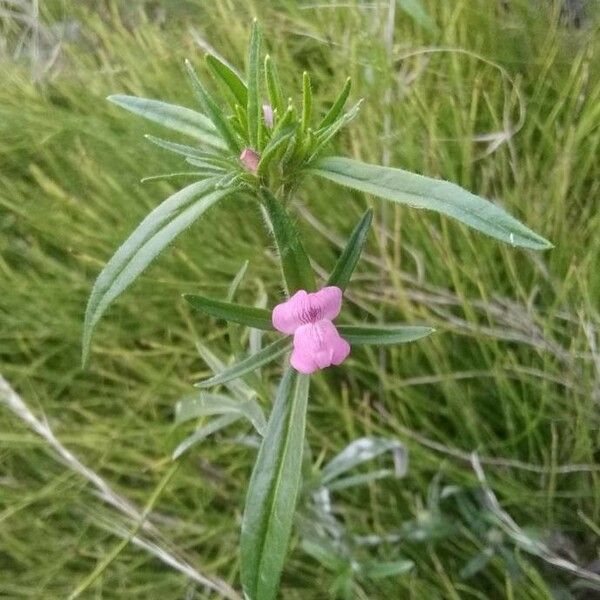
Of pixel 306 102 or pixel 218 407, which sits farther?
pixel 218 407

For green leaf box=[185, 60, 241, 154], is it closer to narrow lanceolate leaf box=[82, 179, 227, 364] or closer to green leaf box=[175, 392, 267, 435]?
narrow lanceolate leaf box=[82, 179, 227, 364]

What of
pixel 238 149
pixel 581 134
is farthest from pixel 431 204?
pixel 581 134

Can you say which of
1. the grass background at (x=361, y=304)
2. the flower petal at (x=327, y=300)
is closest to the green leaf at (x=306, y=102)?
the flower petal at (x=327, y=300)

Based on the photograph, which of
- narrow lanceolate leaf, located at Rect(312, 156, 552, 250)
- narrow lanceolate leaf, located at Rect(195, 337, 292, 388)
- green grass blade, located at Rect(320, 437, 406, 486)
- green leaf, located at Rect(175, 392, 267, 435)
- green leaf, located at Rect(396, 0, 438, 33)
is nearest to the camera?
narrow lanceolate leaf, located at Rect(312, 156, 552, 250)

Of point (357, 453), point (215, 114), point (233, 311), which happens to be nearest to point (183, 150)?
point (215, 114)

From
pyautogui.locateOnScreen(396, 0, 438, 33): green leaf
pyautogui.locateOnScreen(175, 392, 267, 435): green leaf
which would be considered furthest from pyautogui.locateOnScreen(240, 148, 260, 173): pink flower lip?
pyautogui.locateOnScreen(396, 0, 438, 33): green leaf

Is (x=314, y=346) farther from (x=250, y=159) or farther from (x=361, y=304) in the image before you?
(x=361, y=304)
